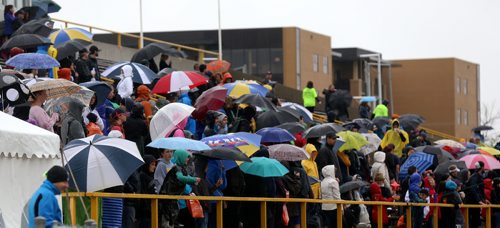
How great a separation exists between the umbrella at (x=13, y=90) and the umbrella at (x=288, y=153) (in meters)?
4.23

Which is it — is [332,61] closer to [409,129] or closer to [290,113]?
[409,129]

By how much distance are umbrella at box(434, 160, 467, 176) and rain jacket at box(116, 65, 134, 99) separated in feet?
21.0

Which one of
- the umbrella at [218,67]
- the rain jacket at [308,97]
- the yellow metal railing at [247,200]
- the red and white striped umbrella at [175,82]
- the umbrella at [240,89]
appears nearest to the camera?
the yellow metal railing at [247,200]

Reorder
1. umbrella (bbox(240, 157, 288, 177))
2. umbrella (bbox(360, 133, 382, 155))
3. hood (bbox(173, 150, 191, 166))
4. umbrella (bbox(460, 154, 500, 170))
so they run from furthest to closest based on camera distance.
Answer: umbrella (bbox(460, 154, 500, 170)) → umbrella (bbox(360, 133, 382, 155)) → umbrella (bbox(240, 157, 288, 177)) → hood (bbox(173, 150, 191, 166))

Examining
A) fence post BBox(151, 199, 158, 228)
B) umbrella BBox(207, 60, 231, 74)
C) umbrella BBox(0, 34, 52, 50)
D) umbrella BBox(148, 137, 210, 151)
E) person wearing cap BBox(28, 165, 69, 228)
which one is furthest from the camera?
umbrella BBox(207, 60, 231, 74)

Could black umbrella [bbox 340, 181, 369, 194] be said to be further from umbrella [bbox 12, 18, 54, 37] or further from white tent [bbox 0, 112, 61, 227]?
white tent [bbox 0, 112, 61, 227]

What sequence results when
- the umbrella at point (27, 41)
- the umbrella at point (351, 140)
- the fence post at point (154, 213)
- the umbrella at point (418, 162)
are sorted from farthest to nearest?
the umbrella at point (418, 162) < the umbrella at point (351, 140) < the umbrella at point (27, 41) < the fence post at point (154, 213)

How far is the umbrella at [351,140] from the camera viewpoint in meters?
28.2

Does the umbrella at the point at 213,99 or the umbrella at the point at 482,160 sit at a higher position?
the umbrella at the point at 213,99

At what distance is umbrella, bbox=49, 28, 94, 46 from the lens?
31.2 metres

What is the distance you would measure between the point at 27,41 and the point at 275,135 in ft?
17.3

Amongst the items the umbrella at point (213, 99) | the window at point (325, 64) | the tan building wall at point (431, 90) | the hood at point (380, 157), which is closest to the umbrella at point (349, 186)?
the umbrella at point (213, 99)

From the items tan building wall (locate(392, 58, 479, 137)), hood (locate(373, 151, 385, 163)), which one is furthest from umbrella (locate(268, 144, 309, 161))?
tan building wall (locate(392, 58, 479, 137))

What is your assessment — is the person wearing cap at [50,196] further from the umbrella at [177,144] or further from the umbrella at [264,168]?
the umbrella at [264,168]
